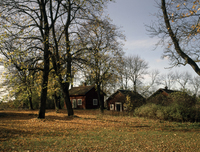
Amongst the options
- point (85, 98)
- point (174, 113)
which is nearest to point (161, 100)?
point (174, 113)

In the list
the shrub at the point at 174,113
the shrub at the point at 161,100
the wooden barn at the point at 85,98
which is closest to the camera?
the shrub at the point at 174,113

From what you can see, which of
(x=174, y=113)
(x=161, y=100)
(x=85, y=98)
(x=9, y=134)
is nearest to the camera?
(x=9, y=134)

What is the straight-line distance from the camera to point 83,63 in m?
16.9

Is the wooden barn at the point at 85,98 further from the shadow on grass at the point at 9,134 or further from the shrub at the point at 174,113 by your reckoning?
the shadow on grass at the point at 9,134

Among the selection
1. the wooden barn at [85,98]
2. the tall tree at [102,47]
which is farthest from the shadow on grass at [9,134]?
the wooden barn at [85,98]

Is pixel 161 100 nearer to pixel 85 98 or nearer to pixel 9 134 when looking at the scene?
pixel 9 134

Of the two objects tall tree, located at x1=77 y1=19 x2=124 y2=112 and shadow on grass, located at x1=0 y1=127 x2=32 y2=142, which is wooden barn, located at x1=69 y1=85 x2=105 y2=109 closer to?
tall tree, located at x1=77 y1=19 x2=124 y2=112

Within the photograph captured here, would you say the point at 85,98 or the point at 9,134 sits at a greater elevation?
the point at 85,98

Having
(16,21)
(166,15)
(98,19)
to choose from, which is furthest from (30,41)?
(166,15)

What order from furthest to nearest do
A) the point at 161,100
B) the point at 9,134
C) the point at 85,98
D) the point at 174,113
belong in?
the point at 85,98
the point at 161,100
the point at 174,113
the point at 9,134

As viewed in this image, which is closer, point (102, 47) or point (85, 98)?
point (102, 47)

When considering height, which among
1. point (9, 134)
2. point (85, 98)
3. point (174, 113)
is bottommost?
point (9, 134)

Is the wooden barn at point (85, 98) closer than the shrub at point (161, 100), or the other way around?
the shrub at point (161, 100)

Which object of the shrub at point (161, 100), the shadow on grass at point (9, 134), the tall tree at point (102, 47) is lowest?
the shadow on grass at point (9, 134)
